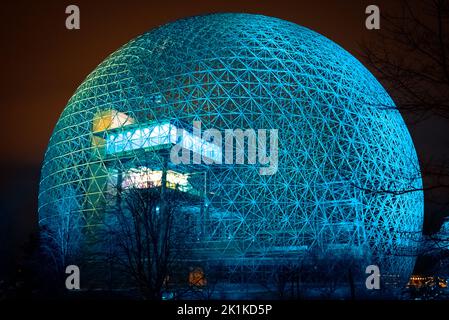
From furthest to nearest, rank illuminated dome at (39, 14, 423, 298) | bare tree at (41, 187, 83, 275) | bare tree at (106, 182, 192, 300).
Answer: illuminated dome at (39, 14, 423, 298), bare tree at (41, 187, 83, 275), bare tree at (106, 182, 192, 300)

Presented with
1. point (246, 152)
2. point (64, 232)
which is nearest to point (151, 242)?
point (246, 152)

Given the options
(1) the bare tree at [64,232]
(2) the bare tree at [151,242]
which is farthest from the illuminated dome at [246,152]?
(2) the bare tree at [151,242]

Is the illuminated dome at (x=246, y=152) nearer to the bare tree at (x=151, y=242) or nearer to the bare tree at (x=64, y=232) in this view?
the bare tree at (x=64, y=232)

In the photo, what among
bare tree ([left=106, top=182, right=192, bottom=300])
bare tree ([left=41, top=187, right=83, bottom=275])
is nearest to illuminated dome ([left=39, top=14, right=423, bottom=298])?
bare tree ([left=41, top=187, right=83, bottom=275])

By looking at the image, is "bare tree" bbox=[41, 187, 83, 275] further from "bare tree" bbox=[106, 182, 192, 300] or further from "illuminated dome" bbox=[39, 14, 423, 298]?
"bare tree" bbox=[106, 182, 192, 300]

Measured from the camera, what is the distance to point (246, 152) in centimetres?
3003

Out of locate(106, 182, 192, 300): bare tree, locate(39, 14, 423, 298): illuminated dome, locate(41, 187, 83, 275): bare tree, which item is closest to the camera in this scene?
locate(106, 182, 192, 300): bare tree

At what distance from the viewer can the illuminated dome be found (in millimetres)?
28844

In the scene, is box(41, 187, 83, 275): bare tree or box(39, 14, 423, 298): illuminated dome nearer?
box(41, 187, 83, 275): bare tree

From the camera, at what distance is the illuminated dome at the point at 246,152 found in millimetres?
28844

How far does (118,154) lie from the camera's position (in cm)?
3231

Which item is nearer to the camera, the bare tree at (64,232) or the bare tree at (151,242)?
the bare tree at (151,242)

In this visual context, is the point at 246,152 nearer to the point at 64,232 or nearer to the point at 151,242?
the point at 64,232
